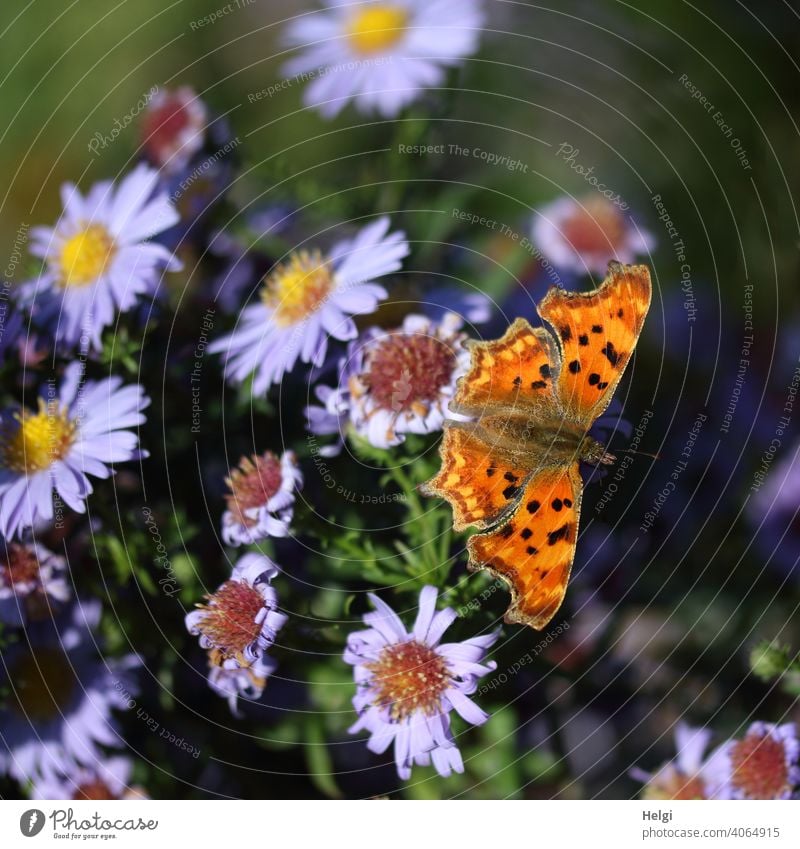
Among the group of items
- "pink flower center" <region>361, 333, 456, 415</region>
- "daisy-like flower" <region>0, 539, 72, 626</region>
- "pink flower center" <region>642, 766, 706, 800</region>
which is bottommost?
"pink flower center" <region>642, 766, 706, 800</region>

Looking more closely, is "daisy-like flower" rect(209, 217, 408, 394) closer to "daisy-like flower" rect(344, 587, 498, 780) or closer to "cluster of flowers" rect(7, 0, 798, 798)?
"cluster of flowers" rect(7, 0, 798, 798)

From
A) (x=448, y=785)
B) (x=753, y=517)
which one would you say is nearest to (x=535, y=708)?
(x=448, y=785)

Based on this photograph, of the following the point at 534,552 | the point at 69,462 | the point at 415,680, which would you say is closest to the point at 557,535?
the point at 534,552

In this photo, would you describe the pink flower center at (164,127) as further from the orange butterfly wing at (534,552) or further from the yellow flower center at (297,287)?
the orange butterfly wing at (534,552)

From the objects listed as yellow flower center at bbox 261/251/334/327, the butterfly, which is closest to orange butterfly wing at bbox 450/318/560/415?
the butterfly

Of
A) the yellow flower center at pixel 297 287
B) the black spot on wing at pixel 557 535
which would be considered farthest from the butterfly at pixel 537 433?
the yellow flower center at pixel 297 287
